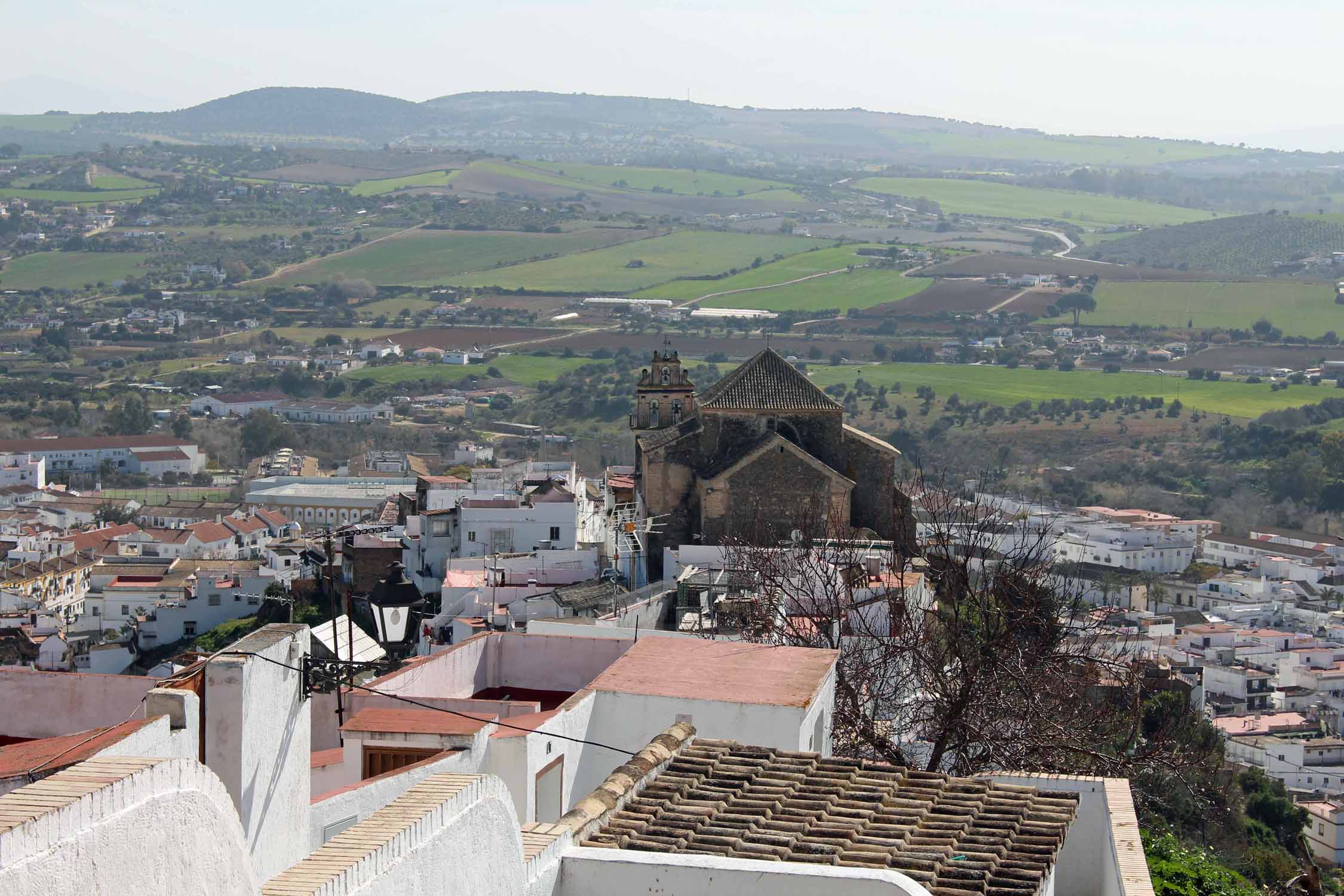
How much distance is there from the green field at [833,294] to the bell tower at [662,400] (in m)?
94.1

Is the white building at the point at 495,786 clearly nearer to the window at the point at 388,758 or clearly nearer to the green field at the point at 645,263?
the window at the point at 388,758

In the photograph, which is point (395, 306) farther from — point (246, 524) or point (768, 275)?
point (246, 524)

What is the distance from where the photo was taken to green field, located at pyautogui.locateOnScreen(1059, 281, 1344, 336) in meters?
125

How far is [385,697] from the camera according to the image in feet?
37.8

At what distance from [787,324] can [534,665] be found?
380 feet

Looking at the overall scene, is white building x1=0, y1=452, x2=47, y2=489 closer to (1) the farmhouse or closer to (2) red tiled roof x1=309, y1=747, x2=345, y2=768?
(1) the farmhouse

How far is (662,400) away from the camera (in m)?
39.4

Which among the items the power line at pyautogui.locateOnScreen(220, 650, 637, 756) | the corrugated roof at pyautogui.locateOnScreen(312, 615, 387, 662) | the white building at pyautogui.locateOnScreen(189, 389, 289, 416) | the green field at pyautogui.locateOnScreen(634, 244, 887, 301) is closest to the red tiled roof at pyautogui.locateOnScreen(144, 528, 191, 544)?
the white building at pyautogui.locateOnScreen(189, 389, 289, 416)

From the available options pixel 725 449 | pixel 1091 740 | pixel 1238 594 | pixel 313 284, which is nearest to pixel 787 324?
pixel 313 284

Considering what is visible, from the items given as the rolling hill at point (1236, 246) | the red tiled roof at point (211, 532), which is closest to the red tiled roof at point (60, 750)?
the red tiled roof at point (211, 532)

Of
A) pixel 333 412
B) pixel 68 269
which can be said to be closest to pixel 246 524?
pixel 333 412

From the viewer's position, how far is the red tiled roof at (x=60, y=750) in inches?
283

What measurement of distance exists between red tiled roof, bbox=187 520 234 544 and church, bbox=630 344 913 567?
1128 inches

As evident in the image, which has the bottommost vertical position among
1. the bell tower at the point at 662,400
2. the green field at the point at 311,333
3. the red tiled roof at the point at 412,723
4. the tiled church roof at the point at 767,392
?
the green field at the point at 311,333
